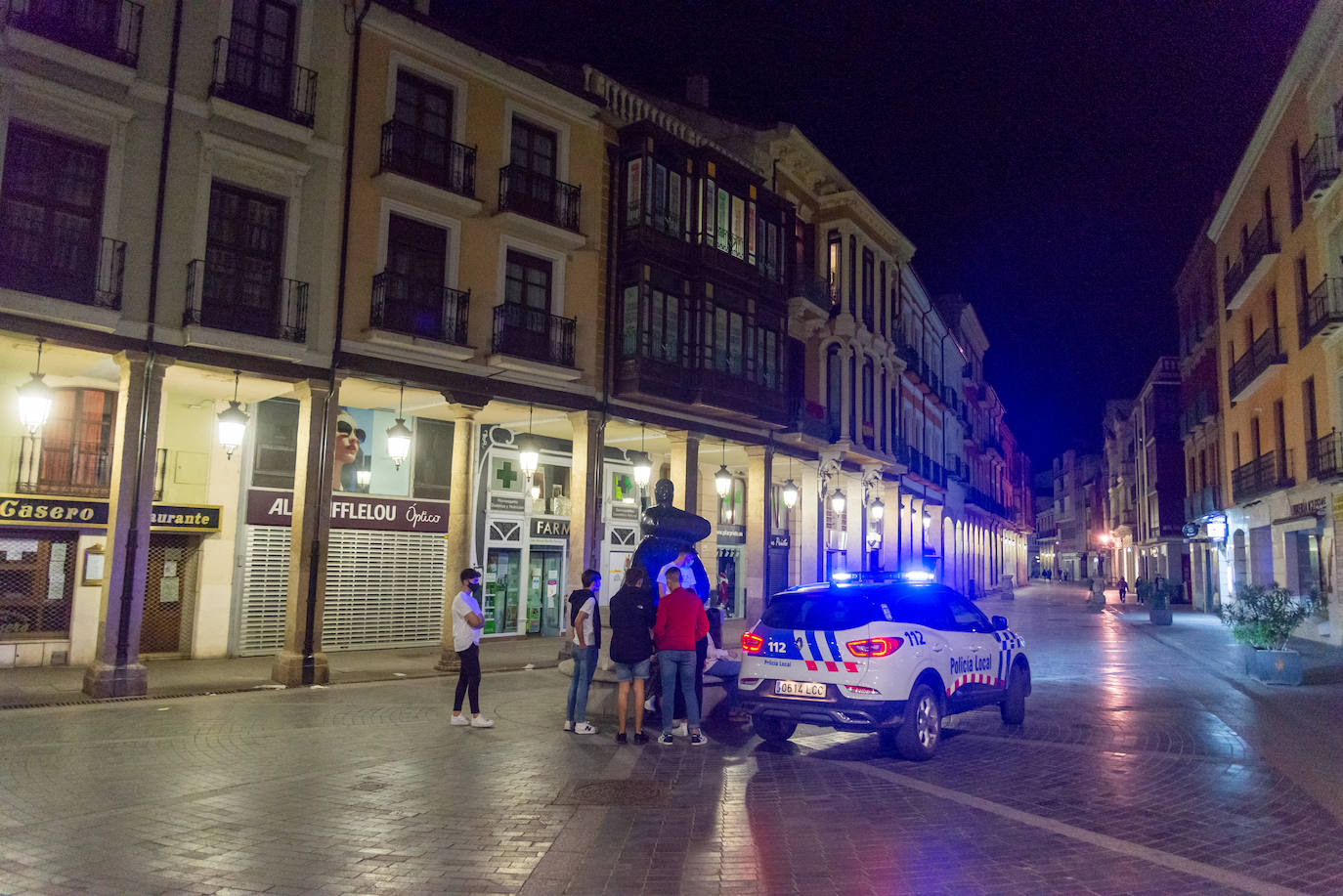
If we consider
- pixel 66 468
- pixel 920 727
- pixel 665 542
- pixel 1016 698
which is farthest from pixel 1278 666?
pixel 66 468

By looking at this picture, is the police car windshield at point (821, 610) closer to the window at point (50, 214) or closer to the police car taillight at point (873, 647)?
the police car taillight at point (873, 647)

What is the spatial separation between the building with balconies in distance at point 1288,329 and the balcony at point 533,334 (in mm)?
17470

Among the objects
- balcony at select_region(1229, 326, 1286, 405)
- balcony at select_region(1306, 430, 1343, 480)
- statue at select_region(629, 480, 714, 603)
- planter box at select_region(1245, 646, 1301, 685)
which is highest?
balcony at select_region(1229, 326, 1286, 405)

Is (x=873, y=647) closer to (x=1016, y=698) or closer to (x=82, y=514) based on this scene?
(x=1016, y=698)

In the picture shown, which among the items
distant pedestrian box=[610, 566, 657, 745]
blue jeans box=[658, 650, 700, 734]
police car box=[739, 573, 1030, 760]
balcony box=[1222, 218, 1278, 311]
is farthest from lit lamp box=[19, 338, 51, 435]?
balcony box=[1222, 218, 1278, 311]

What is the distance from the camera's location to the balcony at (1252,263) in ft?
92.5

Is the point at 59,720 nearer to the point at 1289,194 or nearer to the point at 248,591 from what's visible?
the point at 248,591

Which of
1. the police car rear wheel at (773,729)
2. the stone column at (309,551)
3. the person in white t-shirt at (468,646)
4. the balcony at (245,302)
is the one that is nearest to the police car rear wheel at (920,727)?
the police car rear wheel at (773,729)

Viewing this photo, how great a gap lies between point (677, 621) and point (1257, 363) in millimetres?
27434

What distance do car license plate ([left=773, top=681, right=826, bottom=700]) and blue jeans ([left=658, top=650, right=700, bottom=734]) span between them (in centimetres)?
103

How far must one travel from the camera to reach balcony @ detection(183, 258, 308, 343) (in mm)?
14109

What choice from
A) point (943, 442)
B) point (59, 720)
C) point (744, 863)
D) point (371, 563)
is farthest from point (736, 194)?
point (943, 442)

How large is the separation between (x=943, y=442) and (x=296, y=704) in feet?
132

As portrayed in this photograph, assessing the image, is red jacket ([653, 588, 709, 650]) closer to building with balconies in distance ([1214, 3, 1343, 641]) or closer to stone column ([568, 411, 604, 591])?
stone column ([568, 411, 604, 591])
